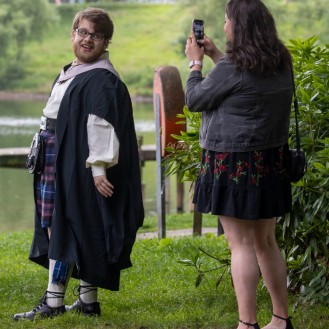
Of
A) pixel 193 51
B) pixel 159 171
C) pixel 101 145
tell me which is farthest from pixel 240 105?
pixel 159 171

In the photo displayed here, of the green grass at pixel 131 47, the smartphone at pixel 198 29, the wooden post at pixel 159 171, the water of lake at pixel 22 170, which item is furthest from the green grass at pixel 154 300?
the green grass at pixel 131 47

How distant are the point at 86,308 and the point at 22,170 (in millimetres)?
20196

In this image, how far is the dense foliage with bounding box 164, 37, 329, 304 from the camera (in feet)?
15.7

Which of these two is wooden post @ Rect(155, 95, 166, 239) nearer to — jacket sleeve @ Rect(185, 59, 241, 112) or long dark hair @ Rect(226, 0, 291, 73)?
jacket sleeve @ Rect(185, 59, 241, 112)

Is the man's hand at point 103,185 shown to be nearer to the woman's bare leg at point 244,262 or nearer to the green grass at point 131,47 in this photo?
the woman's bare leg at point 244,262

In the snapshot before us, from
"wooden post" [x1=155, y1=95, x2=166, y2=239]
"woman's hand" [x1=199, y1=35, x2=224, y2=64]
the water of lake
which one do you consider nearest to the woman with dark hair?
"woman's hand" [x1=199, y1=35, x2=224, y2=64]

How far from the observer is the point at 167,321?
480 centimetres

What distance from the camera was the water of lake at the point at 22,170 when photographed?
1819 centimetres

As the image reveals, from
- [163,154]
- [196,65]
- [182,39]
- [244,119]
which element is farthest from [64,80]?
[182,39]

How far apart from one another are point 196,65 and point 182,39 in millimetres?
42425

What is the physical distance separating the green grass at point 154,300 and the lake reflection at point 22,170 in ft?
31.8

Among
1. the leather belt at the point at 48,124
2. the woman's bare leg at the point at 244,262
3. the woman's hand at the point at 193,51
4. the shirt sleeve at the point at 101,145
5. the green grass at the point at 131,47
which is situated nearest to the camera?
the woman's bare leg at the point at 244,262

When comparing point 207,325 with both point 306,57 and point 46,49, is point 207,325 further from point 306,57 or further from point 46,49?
point 46,49

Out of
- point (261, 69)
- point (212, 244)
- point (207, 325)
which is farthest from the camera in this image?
point (212, 244)
